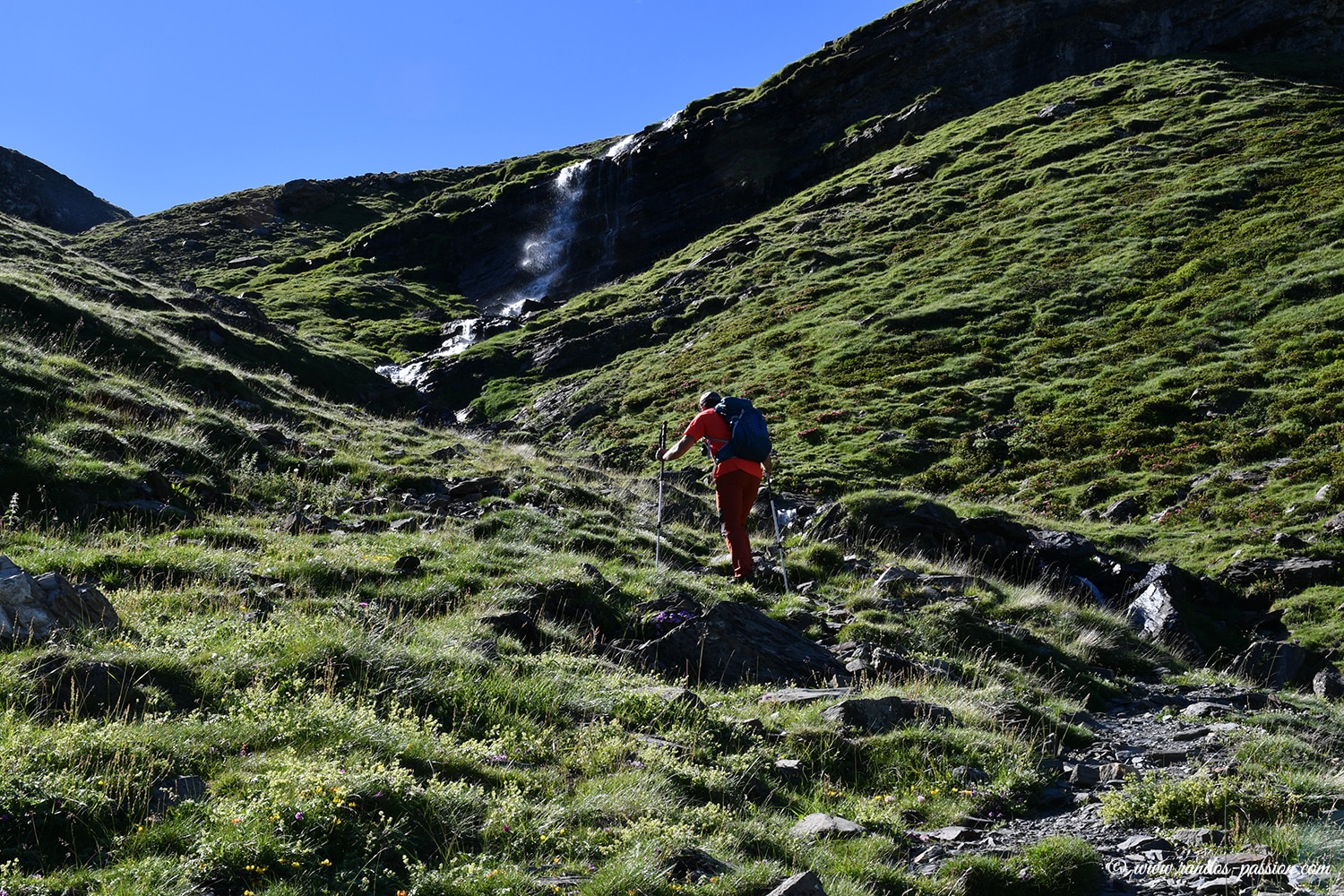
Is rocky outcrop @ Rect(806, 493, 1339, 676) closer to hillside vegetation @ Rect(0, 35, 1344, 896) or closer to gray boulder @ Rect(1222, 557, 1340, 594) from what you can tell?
gray boulder @ Rect(1222, 557, 1340, 594)

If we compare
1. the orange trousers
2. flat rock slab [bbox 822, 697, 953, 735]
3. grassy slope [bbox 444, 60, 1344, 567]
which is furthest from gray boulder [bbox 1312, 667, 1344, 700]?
the orange trousers

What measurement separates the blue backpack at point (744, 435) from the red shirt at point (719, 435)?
7cm

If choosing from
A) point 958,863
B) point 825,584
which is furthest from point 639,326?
point 958,863

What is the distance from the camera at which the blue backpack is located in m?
13.1

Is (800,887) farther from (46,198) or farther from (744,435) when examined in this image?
(46,198)

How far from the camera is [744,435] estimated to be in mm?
13156

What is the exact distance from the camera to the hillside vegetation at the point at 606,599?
4789 mm

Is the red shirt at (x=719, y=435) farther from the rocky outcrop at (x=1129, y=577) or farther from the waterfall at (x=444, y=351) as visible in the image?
the waterfall at (x=444, y=351)

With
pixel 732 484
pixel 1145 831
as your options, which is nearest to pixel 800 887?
pixel 1145 831

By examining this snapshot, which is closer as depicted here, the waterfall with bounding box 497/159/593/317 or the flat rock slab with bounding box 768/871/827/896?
the flat rock slab with bounding box 768/871/827/896

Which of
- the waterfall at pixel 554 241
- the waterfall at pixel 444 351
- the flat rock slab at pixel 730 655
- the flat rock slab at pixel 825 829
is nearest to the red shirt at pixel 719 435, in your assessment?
the flat rock slab at pixel 730 655

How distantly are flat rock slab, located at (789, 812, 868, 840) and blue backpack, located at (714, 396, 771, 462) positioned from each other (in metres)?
7.63

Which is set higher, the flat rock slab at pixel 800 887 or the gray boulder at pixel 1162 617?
the flat rock slab at pixel 800 887

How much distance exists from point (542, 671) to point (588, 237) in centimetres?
8513
